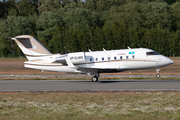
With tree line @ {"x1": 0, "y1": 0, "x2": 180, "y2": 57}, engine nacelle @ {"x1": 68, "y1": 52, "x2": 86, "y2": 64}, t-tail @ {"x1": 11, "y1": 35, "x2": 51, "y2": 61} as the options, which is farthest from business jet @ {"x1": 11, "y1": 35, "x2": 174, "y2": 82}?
tree line @ {"x1": 0, "y1": 0, "x2": 180, "y2": 57}

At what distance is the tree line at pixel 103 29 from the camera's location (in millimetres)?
79438

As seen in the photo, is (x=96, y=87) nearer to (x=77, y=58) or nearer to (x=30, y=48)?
(x=77, y=58)

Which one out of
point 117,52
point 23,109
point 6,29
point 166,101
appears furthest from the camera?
point 6,29

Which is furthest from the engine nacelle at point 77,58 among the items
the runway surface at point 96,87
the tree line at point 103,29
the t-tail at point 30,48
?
the tree line at point 103,29

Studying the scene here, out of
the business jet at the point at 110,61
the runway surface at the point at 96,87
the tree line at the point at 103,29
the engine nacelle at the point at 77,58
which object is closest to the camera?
the runway surface at the point at 96,87

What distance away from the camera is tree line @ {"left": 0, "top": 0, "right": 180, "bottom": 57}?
79.4 m

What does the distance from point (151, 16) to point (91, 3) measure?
3301cm

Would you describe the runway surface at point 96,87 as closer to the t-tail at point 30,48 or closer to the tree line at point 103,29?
the t-tail at point 30,48

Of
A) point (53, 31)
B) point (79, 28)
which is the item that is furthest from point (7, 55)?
point (79, 28)

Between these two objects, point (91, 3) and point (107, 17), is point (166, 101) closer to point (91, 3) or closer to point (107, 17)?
point (107, 17)

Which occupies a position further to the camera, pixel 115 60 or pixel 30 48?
pixel 30 48

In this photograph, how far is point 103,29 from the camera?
278ft

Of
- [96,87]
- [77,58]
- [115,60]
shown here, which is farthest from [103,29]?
[96,87]

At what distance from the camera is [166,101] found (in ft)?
49.4
